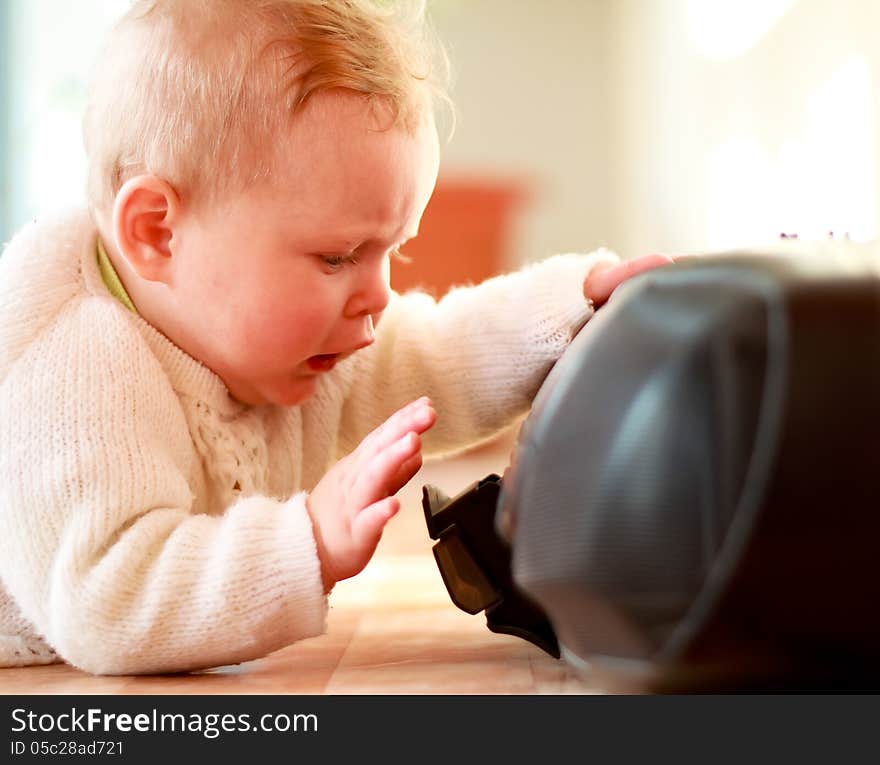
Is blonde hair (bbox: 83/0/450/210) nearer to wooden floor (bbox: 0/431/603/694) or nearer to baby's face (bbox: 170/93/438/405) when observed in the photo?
baby's face (bbox: 170/93/438/405)

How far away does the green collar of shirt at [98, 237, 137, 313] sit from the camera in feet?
3.08

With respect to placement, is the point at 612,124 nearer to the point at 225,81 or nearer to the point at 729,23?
the point at 729,23

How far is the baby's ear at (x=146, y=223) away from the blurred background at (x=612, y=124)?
0.16 m

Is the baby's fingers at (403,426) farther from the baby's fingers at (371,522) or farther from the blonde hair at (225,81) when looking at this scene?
the blonde hair at (225,81)

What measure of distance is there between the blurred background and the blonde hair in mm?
104

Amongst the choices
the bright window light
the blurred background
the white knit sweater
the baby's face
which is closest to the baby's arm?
the white knit sweater

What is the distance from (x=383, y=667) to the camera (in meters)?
0.79

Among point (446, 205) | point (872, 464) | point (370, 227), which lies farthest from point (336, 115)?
point (446, 205)

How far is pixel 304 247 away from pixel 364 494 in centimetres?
21

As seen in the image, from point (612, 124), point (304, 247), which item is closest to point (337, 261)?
point (304, 247)

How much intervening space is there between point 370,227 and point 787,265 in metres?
0.41

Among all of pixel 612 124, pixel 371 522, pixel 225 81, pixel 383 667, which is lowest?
pixel 383 667

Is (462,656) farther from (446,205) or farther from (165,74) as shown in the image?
(446,205)

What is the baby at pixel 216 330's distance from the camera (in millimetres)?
771
